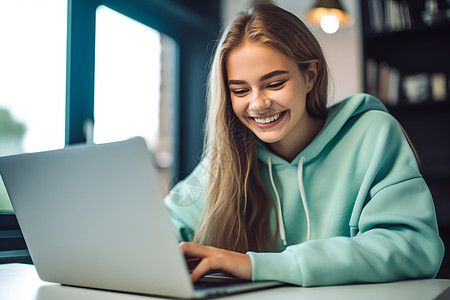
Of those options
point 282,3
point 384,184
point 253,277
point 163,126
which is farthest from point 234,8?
point 253,277

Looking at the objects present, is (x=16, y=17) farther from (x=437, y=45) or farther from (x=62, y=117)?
(x=437, y=45)

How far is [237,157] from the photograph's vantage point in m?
1.21

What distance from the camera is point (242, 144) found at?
1251mm

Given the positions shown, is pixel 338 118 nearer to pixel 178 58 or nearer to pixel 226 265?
pixel 226 265

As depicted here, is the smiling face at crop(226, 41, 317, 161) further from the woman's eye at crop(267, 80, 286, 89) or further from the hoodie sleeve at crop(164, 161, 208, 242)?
the hoodie sleeve at crop(164, 161, 208, 242)

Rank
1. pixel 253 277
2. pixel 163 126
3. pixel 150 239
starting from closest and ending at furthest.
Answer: pixel 150 239, pixel 253 277, pixel 163 126

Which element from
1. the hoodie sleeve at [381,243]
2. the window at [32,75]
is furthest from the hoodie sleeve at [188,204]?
the window at [32,75]

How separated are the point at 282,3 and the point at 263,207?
2385 millimetres

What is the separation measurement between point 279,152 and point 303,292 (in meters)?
0.62

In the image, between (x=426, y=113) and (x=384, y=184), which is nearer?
(x=384, y=184)

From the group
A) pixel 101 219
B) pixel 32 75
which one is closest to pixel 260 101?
pixel 101 219

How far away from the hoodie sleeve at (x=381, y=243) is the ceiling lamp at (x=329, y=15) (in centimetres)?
177

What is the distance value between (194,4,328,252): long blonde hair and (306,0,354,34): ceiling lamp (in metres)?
1.50

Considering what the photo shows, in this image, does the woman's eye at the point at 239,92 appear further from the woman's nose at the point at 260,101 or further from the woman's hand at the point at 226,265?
the woman's hand at the point at 226,265
